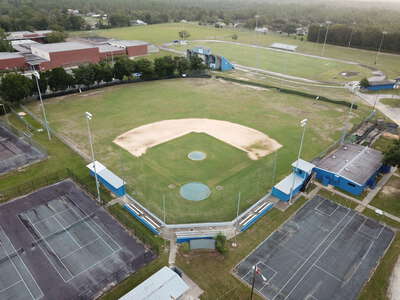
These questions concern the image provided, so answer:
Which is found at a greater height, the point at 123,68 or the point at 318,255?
the point at 123,68

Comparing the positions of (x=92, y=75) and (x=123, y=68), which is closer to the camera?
(x=92, y=75)

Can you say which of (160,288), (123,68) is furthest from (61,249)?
(123,68)

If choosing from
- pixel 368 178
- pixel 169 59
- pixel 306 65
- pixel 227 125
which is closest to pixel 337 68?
pixel 306 65

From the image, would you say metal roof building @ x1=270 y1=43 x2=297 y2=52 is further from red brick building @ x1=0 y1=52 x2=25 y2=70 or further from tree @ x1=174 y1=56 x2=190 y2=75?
red brick building @ x1=0 y1=52 x2=25 y2=70

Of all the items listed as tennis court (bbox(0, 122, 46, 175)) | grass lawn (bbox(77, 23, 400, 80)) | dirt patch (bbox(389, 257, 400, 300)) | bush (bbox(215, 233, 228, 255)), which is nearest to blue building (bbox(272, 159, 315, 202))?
bush (bbox(215, 233, 228, 255))

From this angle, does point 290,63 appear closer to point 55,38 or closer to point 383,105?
point 383,105

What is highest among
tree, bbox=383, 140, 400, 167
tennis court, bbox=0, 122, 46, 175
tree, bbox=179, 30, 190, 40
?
tree, bbox=179, 30, 190, 40

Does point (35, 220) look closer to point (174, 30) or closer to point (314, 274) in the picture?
point (314, 274)

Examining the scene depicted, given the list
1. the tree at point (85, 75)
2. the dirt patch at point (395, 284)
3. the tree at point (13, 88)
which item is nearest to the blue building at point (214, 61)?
the tree at point (85, 75)
